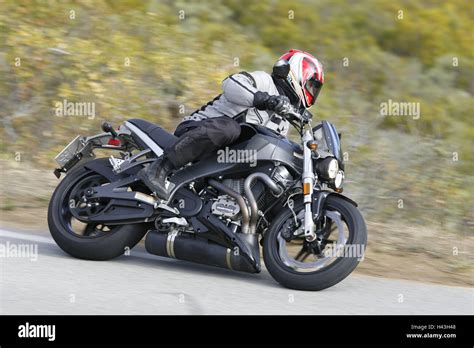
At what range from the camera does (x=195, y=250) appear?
6473 millimetres

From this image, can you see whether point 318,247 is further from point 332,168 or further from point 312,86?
point 312,86

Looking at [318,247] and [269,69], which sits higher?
[269,69]

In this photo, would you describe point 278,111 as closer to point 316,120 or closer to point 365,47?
point 316,120

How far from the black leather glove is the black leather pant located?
0.34 meters

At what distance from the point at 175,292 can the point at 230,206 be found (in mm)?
968

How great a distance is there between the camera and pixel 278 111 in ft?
20.1

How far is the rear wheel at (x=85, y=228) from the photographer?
665 centimetres

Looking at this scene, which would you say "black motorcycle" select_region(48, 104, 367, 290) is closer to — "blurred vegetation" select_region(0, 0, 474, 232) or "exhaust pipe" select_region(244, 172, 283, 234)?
"exhaust pipe" select_region(244, 172, 283, 234)

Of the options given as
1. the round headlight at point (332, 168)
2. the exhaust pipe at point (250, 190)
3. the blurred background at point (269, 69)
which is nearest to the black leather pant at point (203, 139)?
the exhaust pipe at point (250, 190)

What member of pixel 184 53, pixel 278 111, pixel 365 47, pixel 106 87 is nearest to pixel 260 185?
pixel 278 111

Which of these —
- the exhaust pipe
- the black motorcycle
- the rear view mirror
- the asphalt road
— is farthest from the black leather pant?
the asphalt road

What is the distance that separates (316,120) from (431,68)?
29.9 feet

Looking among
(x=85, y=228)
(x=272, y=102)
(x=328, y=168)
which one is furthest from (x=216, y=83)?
(x=328, y=168)
